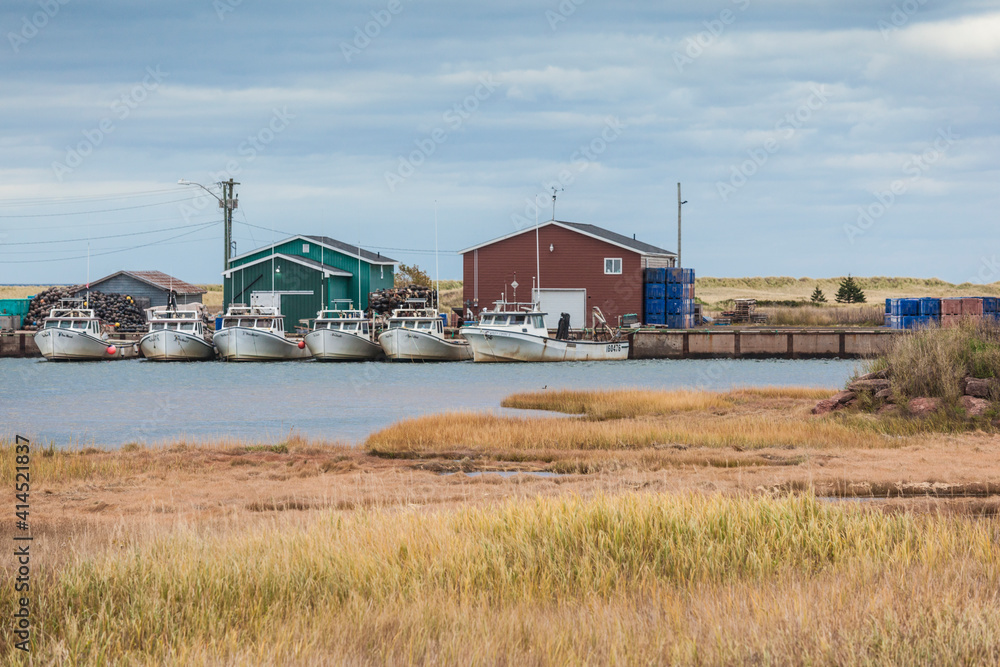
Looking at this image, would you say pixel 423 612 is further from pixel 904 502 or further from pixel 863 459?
pixel 863 459

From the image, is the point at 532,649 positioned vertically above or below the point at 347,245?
below

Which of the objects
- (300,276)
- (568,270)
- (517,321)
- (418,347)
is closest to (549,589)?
(517,321)

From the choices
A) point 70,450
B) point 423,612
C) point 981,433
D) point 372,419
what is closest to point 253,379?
point 372,419

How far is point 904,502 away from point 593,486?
3.72m

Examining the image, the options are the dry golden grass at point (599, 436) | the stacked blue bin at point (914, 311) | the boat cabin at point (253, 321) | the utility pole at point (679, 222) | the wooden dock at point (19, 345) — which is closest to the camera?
the dry golden grass at point (599, 436)

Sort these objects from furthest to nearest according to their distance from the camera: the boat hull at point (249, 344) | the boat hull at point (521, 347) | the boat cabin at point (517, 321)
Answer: the boat hull at point (249, 344), the boat cabin at point (517, 321), the boat hull at point (521, 347)

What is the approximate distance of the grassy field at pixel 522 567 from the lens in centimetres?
611

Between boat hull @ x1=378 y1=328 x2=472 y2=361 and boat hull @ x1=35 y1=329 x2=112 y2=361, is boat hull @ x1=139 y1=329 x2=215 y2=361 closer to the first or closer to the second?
boat hull @ x1=35 y1=329 x2=112 y2=361

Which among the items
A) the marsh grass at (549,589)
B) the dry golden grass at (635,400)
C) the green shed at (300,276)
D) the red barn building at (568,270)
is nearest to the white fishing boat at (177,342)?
the green shed at (300,276)

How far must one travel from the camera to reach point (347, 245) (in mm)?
69688

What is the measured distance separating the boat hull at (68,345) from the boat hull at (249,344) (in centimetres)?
707

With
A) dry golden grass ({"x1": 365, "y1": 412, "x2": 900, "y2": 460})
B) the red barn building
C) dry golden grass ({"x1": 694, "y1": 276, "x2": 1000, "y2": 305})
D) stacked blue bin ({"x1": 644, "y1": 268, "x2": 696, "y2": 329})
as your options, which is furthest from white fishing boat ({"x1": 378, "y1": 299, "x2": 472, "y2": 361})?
dry golden grass ({"x1": 694, "y1": 276, "x2": 1000, "y2": 305})

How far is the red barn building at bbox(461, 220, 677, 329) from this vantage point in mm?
60844

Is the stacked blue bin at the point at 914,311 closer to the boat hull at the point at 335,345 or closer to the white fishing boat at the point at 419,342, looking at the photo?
the white fishing boat at the point at 419,342
